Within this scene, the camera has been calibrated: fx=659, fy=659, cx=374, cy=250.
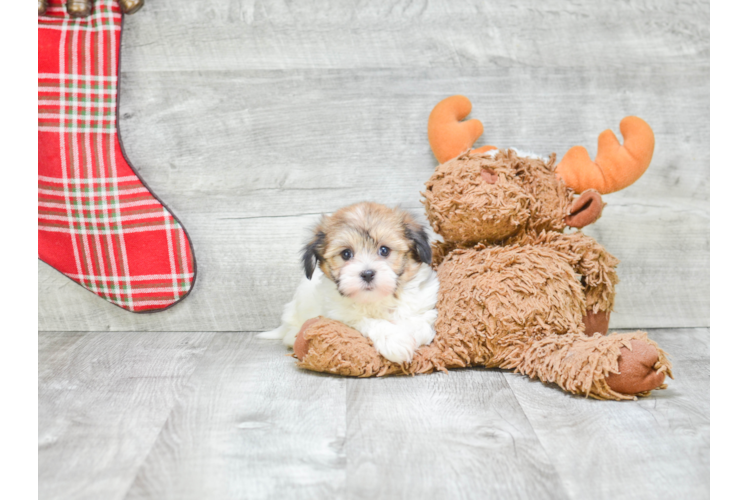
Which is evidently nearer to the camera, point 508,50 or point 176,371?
point 176,371

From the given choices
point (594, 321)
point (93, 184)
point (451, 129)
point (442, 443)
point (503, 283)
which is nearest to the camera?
point (442, 443)

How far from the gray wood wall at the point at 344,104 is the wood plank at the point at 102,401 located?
19 centimetres

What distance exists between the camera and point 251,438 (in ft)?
4.49

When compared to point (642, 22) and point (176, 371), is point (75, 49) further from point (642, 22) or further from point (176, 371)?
point (642, 22)

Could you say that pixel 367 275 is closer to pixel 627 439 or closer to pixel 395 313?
pixel 395 313

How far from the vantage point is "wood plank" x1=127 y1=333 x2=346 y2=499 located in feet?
3.85

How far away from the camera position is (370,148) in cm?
224

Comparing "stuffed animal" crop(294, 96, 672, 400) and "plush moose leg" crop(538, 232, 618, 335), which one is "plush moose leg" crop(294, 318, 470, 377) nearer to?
"stuffed animal" crop(294, 96, 672, 400)

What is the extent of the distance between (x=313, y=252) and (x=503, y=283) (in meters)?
0.52

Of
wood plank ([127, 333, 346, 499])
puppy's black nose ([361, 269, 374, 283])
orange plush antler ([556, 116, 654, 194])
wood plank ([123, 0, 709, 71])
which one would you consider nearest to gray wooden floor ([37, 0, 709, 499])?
wood plank ([123, 0, 709, 71])

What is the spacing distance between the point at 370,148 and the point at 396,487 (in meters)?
1.32

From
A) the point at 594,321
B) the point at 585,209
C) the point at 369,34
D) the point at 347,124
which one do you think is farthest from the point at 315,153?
the point at 594,321

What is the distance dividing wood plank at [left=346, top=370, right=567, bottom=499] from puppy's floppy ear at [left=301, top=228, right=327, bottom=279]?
1.05 feet

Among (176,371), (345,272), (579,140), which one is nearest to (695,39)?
(579,140)
